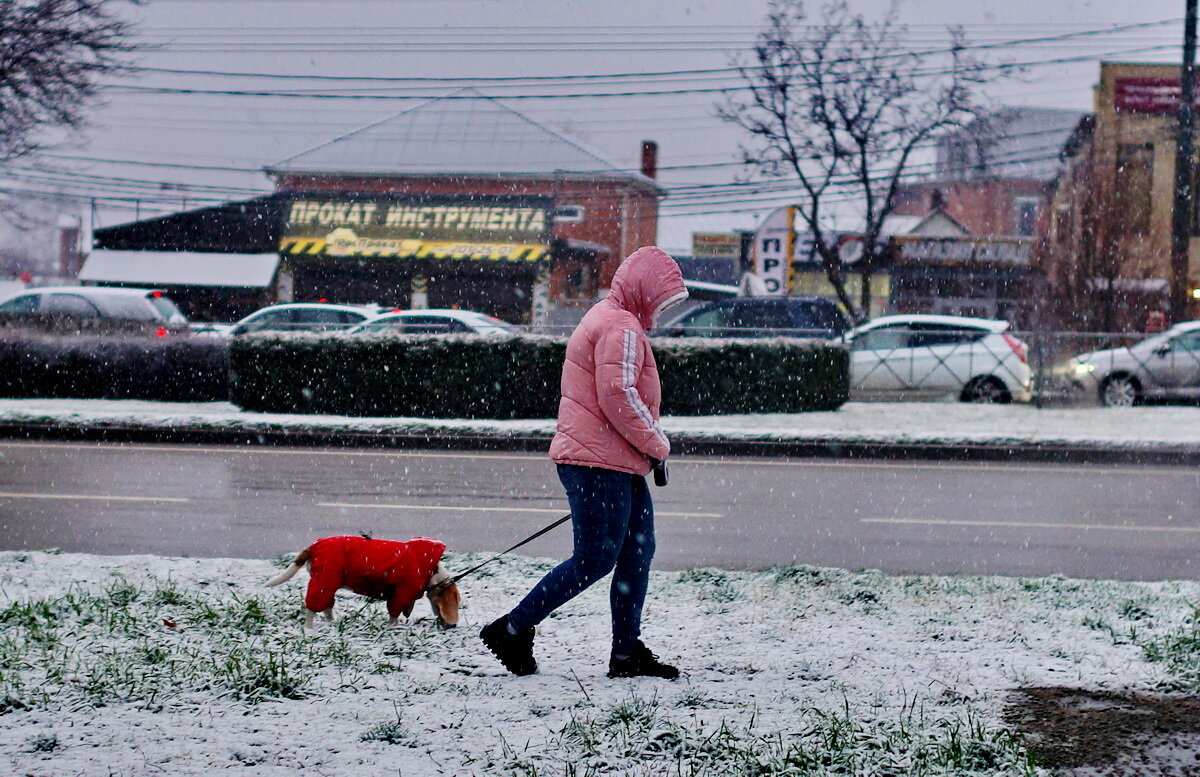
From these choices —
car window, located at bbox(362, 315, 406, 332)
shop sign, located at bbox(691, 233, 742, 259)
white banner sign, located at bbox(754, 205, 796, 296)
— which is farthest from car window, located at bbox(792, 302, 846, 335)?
shop sign, located at bbox(691, 233, 742, 259)

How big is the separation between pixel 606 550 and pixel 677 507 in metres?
5.27

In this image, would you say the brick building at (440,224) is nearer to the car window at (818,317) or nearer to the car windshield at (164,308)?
the car windshield at (164,308)

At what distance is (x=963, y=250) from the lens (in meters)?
46.4

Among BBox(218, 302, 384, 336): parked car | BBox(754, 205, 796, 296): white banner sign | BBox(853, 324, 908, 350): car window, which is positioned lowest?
BBox(853, 324, 908, 350): car window

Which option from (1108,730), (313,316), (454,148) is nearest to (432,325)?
(313,316)

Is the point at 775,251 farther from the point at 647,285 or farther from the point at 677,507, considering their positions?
the point at 647,285

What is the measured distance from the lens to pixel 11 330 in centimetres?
1747

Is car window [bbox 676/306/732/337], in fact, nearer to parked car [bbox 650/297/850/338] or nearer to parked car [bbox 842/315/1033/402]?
parked car [bbox 650/297/850/338]

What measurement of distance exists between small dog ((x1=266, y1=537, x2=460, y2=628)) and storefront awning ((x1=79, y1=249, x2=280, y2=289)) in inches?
1361

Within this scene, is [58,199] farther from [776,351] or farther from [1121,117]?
[1121,117]

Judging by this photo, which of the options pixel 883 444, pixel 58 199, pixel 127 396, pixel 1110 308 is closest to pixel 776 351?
pixel 883 444

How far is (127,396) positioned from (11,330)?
6.36 feet

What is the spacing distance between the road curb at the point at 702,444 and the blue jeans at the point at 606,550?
9107 mm

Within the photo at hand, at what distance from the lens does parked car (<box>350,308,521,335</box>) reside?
18.1 m
